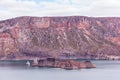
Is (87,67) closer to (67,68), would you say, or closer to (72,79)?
(67,68)

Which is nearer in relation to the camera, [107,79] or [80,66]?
[107,79]

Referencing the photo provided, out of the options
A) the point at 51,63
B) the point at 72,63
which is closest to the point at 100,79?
the point at 72,63

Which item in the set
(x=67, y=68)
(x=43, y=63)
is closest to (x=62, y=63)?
(x=67, y=68)

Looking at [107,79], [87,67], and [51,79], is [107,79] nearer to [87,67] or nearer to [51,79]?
[51,79]

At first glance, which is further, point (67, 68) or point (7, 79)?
point (67, 68)

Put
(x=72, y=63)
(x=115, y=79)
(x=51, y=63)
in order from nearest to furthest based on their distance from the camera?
(x=115, y=79) → (x=72, y=63) → (x=51, y=63)

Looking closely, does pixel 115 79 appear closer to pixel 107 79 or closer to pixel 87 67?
pixel 107 79

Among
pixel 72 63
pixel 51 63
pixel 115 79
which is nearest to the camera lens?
pixel 115 79
